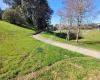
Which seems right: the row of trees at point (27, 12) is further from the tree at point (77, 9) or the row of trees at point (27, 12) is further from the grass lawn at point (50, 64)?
the grass lawn at point (50, 64)

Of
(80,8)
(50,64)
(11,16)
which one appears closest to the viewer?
(50,64)

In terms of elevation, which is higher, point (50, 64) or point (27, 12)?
point (27, 12)

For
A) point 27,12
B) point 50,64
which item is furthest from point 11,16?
point 50,64

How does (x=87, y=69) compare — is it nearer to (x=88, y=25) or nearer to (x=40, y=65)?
(x=40, y=65)

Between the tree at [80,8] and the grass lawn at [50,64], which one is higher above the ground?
the tree at [80,8]

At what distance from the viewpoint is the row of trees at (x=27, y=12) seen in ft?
186

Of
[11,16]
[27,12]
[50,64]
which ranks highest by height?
[27,12]

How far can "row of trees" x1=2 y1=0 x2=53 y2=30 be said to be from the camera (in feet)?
186

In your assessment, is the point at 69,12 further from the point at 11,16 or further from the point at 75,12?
the point at 11,16

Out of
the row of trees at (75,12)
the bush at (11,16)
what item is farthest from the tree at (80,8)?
the bush at (11,16)

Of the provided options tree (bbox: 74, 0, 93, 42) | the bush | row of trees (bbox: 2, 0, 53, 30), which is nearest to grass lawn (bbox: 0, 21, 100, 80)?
tree (bbox: 74, 0, 93, 42)

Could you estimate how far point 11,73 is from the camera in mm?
12852

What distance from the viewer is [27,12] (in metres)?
63.2

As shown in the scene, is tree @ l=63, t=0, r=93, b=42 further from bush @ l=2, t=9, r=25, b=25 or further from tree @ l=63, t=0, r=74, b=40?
bush @ l=2, t=9, r=25, b=25
